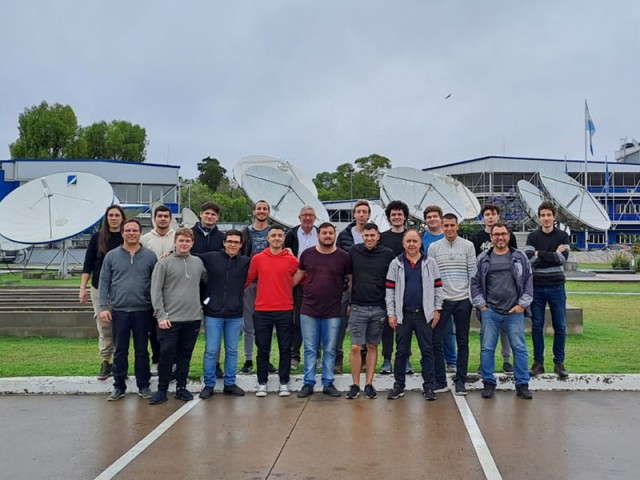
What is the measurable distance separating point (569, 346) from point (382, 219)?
3583cm

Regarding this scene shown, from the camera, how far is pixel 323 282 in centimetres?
657

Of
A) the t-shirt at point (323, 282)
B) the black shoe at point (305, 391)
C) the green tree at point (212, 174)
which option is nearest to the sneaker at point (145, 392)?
the black shoe at point (305, 391)

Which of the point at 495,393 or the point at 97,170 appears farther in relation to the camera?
the point at 97,170

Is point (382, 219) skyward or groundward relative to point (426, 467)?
skyward

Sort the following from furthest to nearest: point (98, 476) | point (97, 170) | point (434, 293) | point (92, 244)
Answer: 1. point (97, 170)
2. point (92, 244)
3. point (434, 293)
4. point (98, 476)

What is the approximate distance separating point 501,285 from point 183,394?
368 cm

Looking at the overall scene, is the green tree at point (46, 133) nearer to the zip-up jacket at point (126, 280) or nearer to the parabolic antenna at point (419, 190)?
the parabolic antenna at point (419, 190)

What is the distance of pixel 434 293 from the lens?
21.4 ft

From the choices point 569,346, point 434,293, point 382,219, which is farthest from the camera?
point 382,219

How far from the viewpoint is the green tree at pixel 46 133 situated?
6575cm

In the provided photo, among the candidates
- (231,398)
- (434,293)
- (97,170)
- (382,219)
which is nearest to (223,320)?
(231,398)

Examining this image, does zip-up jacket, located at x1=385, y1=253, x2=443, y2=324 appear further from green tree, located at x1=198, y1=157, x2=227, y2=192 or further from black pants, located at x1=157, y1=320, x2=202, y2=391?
green tree, located at x1=198, y1=157, x2=227, y2=192

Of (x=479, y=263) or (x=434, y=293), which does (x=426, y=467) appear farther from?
(x=479, y=263)

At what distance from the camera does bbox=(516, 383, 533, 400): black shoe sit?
21.0ft
